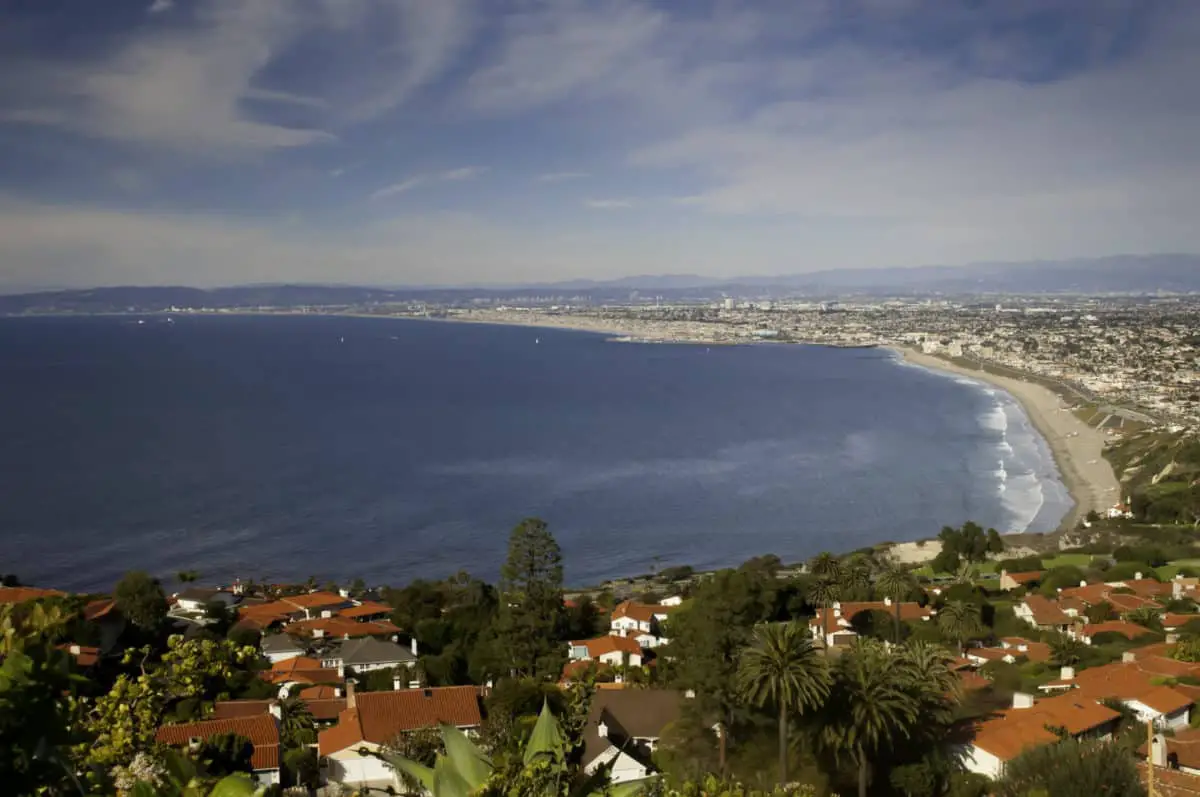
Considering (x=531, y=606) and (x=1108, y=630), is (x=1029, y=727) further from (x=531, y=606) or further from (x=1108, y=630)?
(x=531, y=606)

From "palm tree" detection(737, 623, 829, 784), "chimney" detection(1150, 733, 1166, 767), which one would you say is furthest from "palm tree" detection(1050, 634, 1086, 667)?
"palm tree" detection(737, 623, 829, 784)

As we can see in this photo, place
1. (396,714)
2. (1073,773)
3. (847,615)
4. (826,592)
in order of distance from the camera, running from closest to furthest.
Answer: (1073,773) < (396,714) < (847,615) < (826,592)

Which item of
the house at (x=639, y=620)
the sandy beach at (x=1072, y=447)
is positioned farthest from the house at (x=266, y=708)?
the sandy beach at (x=1072, y=447)

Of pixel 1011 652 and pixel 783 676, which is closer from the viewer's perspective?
pixel 783 676

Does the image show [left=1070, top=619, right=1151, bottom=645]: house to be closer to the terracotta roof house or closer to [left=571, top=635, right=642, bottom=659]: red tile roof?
the terracotta roof house

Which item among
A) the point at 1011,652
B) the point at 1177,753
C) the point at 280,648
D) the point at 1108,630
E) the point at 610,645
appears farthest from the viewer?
the point at 280,648

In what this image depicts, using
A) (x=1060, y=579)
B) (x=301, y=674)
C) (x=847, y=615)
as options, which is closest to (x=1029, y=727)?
(x=847, y=615)

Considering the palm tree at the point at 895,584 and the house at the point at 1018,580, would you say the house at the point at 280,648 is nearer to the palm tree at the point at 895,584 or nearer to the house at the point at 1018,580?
the palm tree at the point at 895,584
